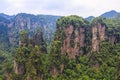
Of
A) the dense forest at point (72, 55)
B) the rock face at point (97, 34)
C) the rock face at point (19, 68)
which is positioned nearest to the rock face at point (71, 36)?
the dense forest at point (72, 55)

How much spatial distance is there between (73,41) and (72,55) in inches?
146

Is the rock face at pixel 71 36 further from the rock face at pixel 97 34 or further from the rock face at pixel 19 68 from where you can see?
the rock face at pixel 19 68

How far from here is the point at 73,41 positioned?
8231 centimetres

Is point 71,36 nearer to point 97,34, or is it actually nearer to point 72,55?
point 72,55

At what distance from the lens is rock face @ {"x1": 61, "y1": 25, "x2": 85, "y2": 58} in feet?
266

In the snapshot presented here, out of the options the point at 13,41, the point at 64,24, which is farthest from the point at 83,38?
the point at 13,41

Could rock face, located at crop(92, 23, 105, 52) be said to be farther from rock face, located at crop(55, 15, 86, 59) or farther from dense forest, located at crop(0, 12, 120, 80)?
rock face, located at crop(55, 15, 86, 59)

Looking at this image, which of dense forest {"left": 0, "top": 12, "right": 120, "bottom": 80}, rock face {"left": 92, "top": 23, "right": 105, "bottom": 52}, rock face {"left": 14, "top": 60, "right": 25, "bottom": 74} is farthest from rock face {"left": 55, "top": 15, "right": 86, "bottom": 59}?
rock face {"left": 14, "top": 60, "right": 25, "bottom": 74}

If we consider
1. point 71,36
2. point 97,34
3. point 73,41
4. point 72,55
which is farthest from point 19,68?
point 97,34

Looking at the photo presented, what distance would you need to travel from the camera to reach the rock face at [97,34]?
8069cm

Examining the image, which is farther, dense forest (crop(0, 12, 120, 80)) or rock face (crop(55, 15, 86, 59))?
rock face (crop(55, 15, 86, 59))

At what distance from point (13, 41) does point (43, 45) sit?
154 feet

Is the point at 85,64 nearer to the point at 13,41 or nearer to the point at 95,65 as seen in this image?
the point at 95,65

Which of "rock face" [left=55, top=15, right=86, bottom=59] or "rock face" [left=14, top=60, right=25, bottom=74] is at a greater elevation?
"rock face" [left=55, top=15, right=86, bottom=59]
